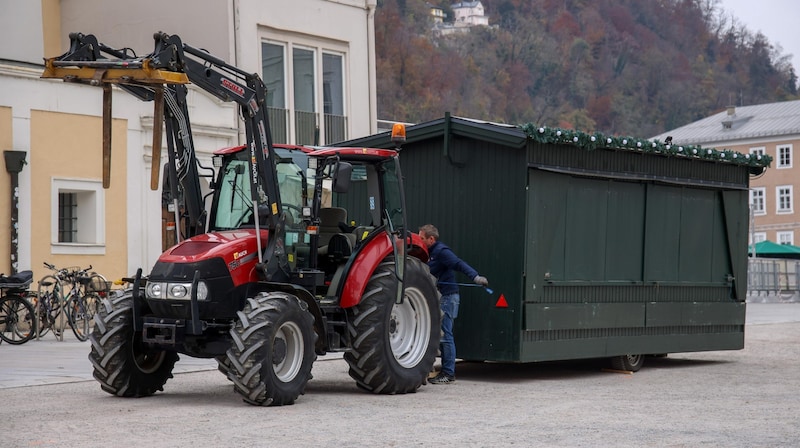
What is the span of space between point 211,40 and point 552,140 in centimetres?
1490

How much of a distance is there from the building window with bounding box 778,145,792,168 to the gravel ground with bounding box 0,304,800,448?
73.5 meters

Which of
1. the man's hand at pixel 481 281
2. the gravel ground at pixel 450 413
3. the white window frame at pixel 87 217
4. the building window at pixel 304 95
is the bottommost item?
the gravel ground at pixel 450 413

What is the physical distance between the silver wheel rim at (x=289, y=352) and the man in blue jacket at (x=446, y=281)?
2.73 m

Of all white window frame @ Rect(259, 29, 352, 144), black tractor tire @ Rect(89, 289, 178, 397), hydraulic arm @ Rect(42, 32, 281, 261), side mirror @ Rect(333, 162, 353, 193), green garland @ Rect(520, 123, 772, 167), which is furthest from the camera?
white window frame @ Rect(259, 29, 352, 144)

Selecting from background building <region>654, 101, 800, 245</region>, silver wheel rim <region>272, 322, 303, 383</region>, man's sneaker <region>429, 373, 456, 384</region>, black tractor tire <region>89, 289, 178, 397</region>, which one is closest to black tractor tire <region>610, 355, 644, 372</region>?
man's sneaker <region>429, 373, 456, 384</region>

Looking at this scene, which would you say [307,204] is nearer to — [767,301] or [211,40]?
[211,40]

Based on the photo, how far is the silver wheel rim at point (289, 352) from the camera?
12.8 metres

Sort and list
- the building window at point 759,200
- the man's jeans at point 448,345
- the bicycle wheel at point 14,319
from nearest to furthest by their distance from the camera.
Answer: the man's jeans at point 448,345 → the bicycle wheel at point 14,319 → the building window at point 759,200

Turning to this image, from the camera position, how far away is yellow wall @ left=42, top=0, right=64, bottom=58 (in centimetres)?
3045

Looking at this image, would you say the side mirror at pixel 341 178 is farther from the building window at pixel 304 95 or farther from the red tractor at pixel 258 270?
the building window at pixel 304 95

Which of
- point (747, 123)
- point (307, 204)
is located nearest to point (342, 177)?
Answer: point (307, 204)

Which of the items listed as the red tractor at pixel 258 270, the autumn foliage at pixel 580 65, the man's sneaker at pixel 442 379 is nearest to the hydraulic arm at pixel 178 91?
the red tractor at pixel 258 270

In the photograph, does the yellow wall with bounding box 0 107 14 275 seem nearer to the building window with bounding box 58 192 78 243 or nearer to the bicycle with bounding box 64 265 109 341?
the bicycle with bounding box 64 265 109 341

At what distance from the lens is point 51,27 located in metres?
30.8
